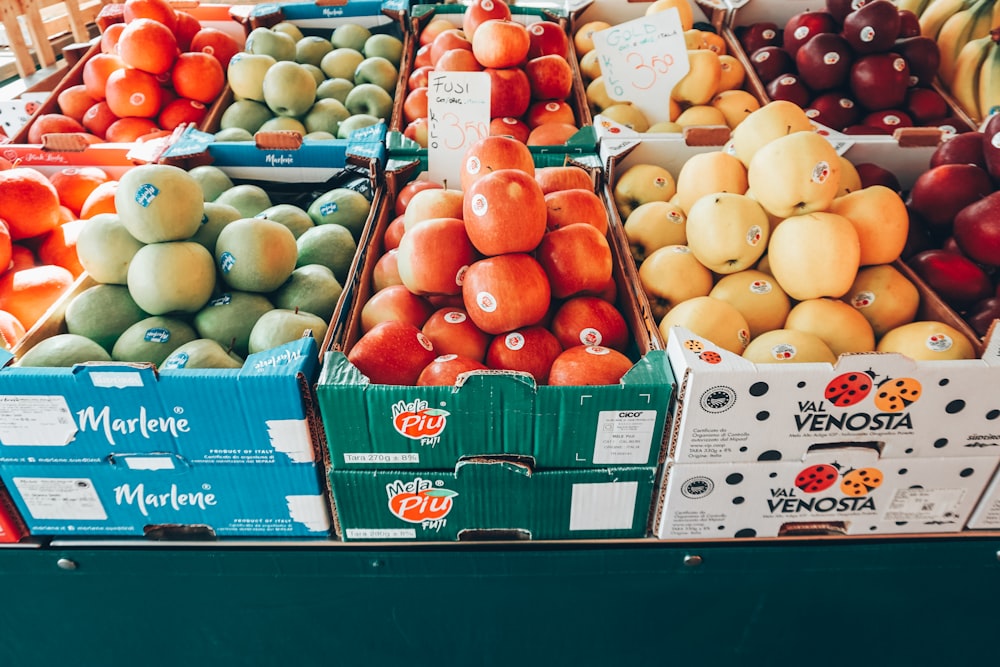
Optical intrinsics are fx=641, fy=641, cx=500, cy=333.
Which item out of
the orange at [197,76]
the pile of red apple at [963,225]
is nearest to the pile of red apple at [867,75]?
the pile of red apple at [963,225]

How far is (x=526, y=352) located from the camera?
127 cm

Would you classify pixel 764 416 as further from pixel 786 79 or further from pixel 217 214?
pixel 786 79

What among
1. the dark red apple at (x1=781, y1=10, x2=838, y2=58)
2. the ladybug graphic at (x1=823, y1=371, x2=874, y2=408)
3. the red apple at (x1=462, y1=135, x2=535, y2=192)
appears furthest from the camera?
the dark red apple at (x1=781, y1=10, x2=838, y2=58)

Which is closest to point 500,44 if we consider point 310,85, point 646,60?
point 646,60

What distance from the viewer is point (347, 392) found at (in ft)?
3.47

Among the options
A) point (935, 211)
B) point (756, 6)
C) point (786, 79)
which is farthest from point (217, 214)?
point (756, 6)

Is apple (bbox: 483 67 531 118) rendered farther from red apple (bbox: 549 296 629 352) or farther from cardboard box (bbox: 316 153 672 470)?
cardboard box (bbox: 316 153 672 470)

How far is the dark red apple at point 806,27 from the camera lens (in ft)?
8.07

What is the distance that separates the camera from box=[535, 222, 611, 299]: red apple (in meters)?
1.33

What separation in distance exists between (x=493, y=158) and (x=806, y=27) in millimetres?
1798

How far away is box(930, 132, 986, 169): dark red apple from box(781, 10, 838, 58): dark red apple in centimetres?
95

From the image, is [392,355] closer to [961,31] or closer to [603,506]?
[603,506]

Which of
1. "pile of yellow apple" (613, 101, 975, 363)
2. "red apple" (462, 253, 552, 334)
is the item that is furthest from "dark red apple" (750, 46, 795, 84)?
"red apple" (462, 253, 552, 334)

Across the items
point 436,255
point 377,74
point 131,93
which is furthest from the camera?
point 377,74
